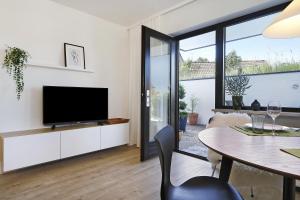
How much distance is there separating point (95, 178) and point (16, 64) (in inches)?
71.9

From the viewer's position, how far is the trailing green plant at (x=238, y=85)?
2.74 m

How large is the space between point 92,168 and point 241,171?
1.93 meters

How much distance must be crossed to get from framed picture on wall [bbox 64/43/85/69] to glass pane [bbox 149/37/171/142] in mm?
1232

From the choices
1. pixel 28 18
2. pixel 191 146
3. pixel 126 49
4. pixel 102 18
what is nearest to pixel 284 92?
pixel 191 146

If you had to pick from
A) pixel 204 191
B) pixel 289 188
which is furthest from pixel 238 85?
pixel 204 191

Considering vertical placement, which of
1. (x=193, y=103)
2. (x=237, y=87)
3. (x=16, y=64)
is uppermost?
(x=16, y=64)

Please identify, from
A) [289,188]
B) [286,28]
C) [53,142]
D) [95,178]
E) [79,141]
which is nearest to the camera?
[289,188]

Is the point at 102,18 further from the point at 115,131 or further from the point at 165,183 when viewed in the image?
the point at 165,183

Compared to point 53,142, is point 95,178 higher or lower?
lower

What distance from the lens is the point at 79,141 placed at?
2.89 metres

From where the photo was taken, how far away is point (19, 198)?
6.17 ft

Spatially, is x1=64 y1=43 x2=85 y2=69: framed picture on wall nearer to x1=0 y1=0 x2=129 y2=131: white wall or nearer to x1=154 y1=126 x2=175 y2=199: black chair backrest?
x1=0 y1=0 x2=129 y2=131: white wall

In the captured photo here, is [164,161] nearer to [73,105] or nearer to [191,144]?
[73,105]

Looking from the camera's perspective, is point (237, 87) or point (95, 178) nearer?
point (95, 178)
